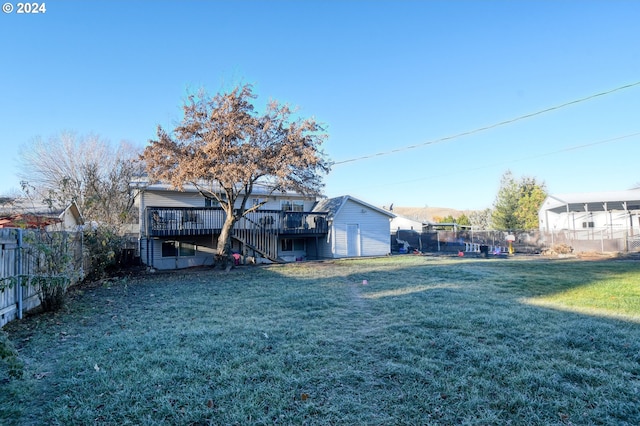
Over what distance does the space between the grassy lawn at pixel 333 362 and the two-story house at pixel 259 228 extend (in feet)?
29.1

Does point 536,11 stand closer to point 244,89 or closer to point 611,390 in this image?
point 244,89

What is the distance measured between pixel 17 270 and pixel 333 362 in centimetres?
570

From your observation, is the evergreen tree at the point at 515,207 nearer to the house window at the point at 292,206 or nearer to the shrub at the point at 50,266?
the house window at the point at 292,206

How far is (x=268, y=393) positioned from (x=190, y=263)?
1549cm

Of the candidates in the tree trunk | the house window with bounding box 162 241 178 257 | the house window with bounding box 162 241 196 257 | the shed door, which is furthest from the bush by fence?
the house window with bounding box 162 241 178 257

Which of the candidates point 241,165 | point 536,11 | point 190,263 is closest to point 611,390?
point 241,165

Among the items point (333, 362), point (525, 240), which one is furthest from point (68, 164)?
point (525, 240)

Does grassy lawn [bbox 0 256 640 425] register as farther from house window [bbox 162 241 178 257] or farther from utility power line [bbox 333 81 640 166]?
house window [bbox 162 241 178 257]

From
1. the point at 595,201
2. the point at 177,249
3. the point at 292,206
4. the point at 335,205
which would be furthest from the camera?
the point at 595,201

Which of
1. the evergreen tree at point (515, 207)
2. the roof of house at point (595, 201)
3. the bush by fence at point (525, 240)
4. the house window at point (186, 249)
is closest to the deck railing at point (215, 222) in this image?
the house window at point (186, 249)

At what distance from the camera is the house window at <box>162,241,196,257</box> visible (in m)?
16.9

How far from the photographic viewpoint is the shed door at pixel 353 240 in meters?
20.6

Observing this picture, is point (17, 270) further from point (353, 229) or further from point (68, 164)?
point (68, 164)

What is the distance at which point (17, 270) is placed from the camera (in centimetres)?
577
